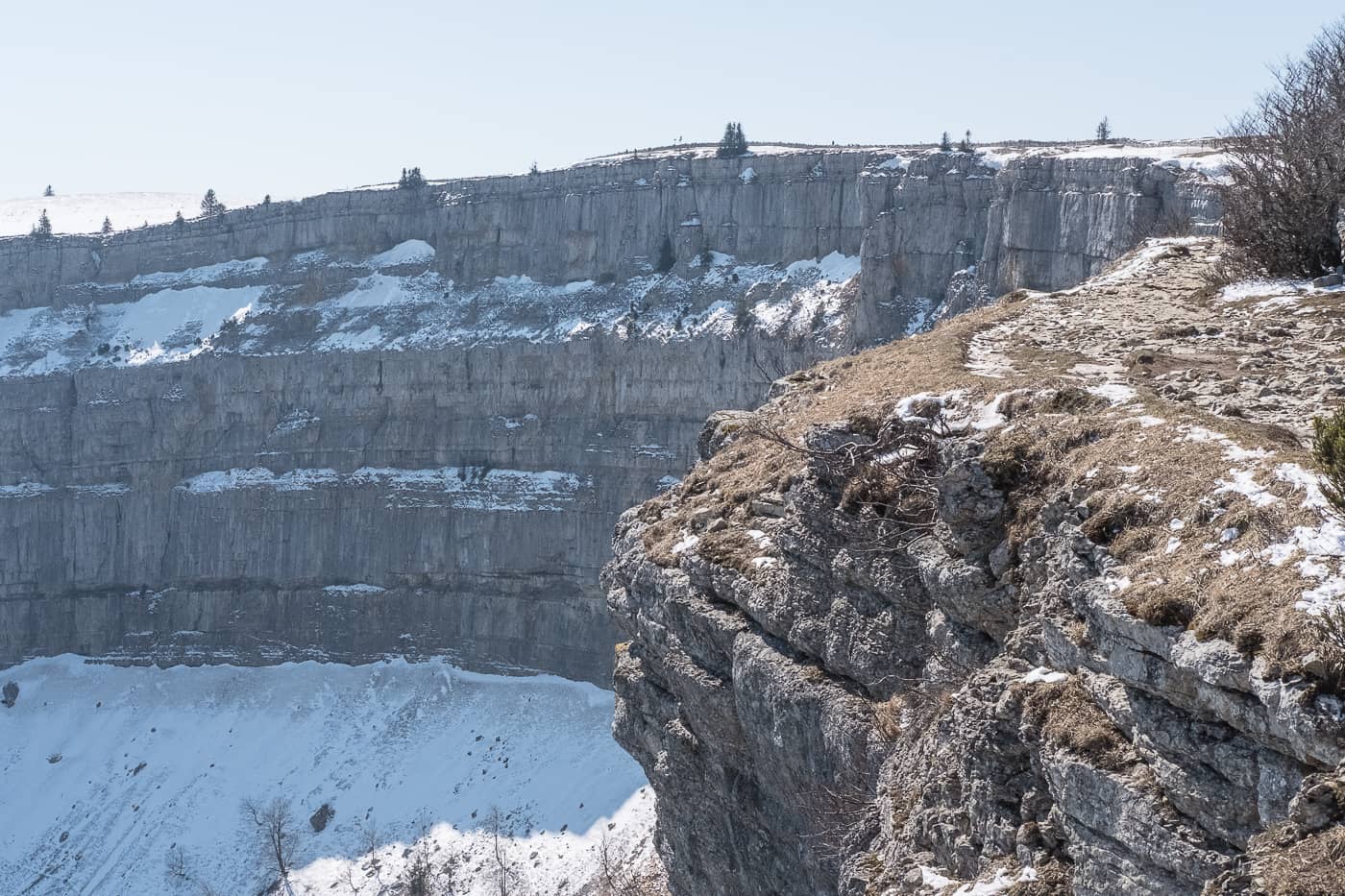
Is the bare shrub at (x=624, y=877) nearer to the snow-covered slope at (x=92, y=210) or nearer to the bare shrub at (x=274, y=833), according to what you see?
the bare shrub at (x=274, y=833)

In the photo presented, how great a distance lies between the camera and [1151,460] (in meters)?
13.5

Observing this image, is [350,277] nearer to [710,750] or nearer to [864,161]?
[864,161]

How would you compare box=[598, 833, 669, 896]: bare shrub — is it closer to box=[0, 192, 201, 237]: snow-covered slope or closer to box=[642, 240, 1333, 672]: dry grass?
box=[642, 240, 1333, 672]: dry grass

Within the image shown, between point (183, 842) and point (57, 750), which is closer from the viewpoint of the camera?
point (183, 842)

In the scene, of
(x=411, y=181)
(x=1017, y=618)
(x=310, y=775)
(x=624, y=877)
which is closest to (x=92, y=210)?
(x=411, y=181)

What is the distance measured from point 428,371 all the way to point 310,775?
82.8 feet

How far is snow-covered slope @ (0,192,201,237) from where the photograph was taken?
132 meters

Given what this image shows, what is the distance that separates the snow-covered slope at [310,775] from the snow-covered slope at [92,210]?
60351mm

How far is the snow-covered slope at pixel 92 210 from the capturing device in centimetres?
13238

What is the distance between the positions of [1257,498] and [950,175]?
2289 inches

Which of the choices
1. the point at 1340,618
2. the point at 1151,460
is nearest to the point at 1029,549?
the point at 1151,460

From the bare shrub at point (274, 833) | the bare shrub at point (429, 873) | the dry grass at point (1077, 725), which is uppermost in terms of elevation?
the dry grass at point (1077, 725)

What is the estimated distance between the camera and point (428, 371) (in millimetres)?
82938

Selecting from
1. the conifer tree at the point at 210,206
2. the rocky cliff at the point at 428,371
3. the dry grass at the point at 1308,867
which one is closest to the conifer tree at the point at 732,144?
A: the rocky cliff at the point at 428,371
